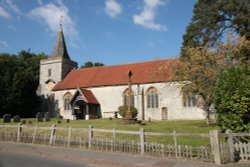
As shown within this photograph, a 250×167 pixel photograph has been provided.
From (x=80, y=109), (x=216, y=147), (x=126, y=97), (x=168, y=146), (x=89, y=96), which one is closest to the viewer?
(x=216, y=147)

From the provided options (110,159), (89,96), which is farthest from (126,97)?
(110,159)

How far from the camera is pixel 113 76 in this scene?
4269 centimetres

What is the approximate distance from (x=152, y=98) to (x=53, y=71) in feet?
66.2

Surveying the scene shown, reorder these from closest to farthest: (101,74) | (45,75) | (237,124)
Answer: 1. (237,124)
2. (101,74)
3. (45,75)

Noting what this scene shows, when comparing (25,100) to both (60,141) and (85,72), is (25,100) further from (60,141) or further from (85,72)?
(60,141)

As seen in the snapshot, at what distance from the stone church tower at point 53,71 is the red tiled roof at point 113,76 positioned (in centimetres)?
155

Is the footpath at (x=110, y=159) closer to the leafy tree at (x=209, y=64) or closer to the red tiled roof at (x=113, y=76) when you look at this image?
the leafy tree at (x=209, y=64)

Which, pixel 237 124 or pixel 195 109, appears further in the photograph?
pixel 195 109

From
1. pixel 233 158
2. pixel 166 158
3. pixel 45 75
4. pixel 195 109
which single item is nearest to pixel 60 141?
pixel 166 158

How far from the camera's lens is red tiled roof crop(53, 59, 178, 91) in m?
39.4

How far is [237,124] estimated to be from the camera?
12852 mm

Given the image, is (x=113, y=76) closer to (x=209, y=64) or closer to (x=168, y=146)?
(x=209, y=64)

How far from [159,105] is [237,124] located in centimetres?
2546

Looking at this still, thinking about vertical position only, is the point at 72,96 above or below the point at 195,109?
above
